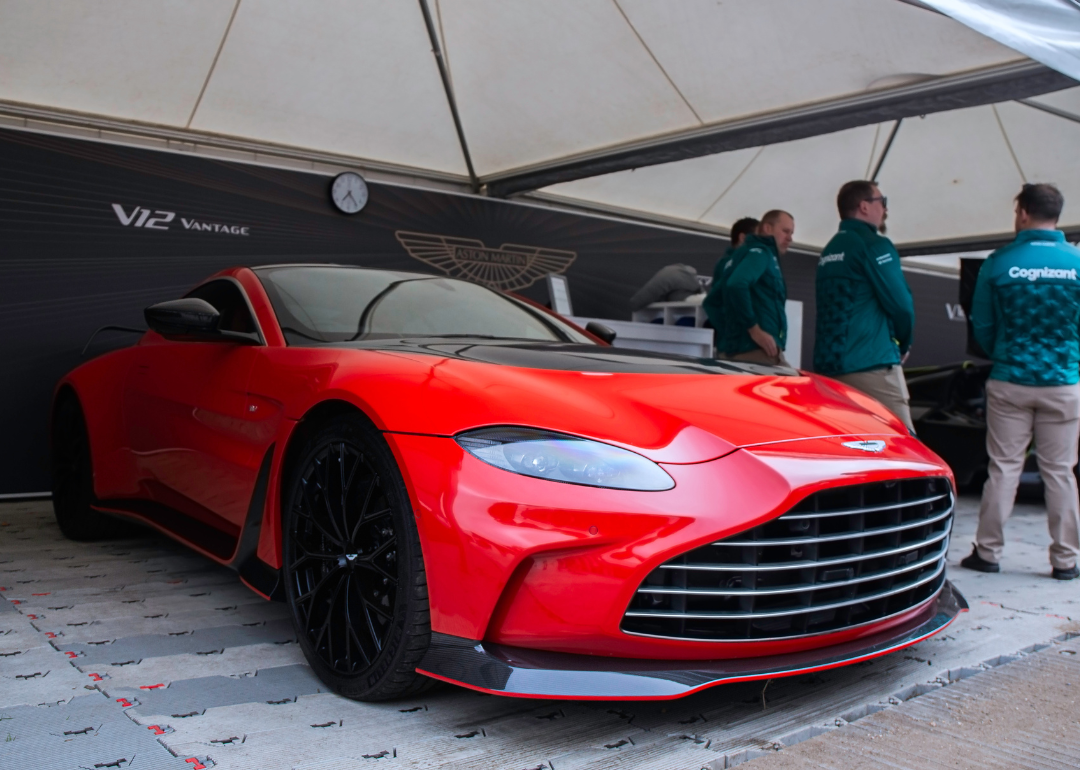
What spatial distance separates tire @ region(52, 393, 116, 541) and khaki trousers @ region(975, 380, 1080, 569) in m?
3.74

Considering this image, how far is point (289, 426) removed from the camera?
2.24 m

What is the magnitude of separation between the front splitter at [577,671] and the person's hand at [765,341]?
309 centimetres

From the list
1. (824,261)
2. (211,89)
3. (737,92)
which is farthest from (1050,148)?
(211,89)

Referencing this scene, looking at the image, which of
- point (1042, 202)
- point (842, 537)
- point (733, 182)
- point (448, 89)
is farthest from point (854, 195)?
point (733, 182)

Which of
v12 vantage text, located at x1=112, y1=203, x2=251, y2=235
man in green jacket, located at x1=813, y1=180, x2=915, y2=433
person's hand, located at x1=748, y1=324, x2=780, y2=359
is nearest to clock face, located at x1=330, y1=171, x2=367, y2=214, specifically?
v12 vantage text, located at x1=112, y1=203, x2=251, y2=235

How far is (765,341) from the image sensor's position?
475 centimetres

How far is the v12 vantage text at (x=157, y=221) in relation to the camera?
5.43 meters

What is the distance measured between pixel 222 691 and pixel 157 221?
14.2 ft

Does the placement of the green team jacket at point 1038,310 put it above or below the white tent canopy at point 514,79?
below

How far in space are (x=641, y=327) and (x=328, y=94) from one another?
8.78ft

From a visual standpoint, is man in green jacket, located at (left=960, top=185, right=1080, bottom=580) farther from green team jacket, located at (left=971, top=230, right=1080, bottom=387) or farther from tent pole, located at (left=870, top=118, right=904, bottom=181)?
tent pole, located at (left=870, top=118, right=904, bottom=181)

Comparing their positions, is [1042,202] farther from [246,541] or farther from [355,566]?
[246,541]

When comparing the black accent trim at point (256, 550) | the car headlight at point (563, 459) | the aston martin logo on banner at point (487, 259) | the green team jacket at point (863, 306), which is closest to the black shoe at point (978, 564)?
the green team jacket at point (863, 306)

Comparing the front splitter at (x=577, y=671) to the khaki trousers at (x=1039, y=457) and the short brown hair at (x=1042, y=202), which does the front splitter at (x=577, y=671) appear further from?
the short brown hair at (x=1042, y=202)
